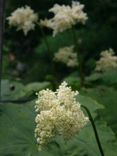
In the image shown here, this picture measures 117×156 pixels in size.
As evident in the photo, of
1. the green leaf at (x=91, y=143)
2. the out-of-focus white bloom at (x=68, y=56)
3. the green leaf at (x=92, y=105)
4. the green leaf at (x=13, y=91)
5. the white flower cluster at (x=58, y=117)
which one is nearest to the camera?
the white flower cluster at (x=58, y=117)

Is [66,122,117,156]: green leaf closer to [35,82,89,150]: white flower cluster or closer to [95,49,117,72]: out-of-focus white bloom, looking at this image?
[35,82,89,150]: white flower cluster

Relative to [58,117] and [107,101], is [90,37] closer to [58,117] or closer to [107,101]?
[107,101]

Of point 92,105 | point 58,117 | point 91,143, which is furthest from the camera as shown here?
point 92,105

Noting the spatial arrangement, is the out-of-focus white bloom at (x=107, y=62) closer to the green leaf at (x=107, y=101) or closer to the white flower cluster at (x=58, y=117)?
the green leaf at (x=107, y=101)

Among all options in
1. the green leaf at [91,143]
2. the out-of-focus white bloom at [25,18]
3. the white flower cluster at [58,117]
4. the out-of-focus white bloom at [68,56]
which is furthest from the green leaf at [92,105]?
the out-of-focus white bloom at [68,56]

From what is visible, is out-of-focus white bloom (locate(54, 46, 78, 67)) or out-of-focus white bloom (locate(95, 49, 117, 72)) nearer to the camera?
out-of-focus white bloom (locate(95, 49, 117, 72))

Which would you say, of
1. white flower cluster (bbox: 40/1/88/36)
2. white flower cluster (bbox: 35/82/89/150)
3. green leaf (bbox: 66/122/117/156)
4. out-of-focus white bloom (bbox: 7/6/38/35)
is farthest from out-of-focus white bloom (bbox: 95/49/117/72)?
white flower cluster (bbox: 35/82/89/150)

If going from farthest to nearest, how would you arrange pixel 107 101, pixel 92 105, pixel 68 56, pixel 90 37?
pixel 90 37
pixel 68 56
pixel 107 101
pixel 92 105

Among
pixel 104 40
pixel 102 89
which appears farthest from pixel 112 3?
pixel 102 89

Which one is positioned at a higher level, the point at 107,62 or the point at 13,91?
the point at 107,62

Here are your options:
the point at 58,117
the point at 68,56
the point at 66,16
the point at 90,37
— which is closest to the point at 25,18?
the point at 66,16
